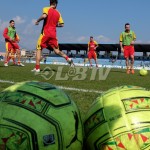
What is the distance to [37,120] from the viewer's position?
224cm

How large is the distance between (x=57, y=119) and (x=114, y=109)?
1.62ft

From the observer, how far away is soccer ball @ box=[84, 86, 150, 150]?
7.89 ft

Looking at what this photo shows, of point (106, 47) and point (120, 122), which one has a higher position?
point (106, 47)

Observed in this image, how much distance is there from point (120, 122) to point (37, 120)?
621 mm

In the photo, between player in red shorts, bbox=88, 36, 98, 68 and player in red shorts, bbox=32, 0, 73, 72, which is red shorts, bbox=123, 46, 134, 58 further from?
player in red shorts, bbox=88, 36, 98, 68

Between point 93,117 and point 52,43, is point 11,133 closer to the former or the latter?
point 93,117

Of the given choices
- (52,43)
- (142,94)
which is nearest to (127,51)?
(52,43)

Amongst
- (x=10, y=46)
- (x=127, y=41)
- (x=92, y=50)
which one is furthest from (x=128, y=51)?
(x=92, y=50)

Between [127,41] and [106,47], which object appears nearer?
[127,41]

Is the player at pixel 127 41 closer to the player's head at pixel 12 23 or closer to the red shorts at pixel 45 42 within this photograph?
the red shorts at pixel 45 42

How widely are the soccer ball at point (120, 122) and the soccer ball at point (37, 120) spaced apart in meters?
0.15

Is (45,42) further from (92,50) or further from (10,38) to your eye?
Result: (92,50)

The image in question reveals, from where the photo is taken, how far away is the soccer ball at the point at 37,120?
2188 millimetres

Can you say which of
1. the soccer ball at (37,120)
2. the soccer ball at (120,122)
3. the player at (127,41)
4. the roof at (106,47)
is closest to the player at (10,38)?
the player at (127,41)
